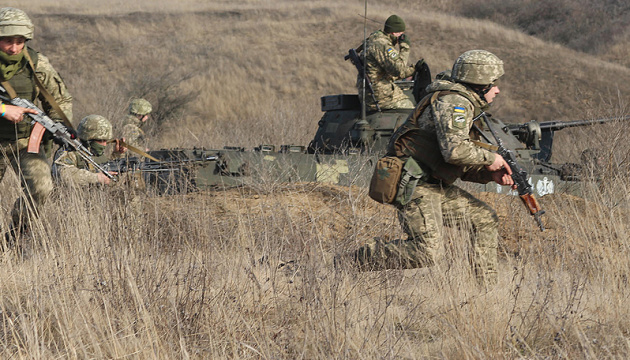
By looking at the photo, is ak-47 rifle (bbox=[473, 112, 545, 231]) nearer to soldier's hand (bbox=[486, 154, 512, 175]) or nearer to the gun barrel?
soldier's hand (bbox=[486, 154, 512, 175])

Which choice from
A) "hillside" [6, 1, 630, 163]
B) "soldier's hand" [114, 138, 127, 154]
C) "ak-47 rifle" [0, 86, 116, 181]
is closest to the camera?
"ak-47 rifle" [0, 86, 116, 181]

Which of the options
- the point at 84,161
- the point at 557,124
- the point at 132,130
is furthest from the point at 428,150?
the point at 132,130

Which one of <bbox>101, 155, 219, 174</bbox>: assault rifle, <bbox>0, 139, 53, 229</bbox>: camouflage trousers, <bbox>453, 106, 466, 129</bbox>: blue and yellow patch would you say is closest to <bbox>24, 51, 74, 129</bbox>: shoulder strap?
<bbox>0, 139, 53, 229</bbox>: camouflage trousers

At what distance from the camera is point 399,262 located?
4.99 meters

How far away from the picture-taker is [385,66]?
9719 millimetres

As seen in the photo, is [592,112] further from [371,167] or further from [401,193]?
[401,193]

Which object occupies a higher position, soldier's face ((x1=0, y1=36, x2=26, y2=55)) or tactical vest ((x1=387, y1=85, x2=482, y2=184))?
soldier's face ((x1=0, y1=36, x2=26, y2=55))

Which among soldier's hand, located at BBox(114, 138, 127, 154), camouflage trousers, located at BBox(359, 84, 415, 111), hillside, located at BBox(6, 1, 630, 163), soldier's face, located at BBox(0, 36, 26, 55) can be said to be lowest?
hillside, located at BBox(6, 1, 630, 163)

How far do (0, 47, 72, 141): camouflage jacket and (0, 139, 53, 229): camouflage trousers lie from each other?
9 cm

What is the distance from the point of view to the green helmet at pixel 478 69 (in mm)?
5055

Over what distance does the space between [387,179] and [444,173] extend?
0.37 meters

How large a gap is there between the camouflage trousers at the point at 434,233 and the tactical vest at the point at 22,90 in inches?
107

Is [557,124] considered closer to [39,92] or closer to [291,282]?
[39,92]

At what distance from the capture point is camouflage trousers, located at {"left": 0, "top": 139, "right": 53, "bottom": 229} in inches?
232
